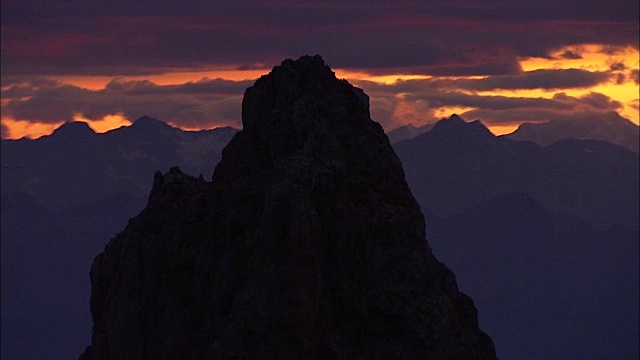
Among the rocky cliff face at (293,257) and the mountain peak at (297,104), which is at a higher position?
the mountain peak at (297,104)

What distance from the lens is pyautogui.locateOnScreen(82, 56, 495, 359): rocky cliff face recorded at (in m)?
46.0

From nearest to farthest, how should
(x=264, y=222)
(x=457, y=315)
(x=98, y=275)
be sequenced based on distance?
(x=264, y=222) → (x=457, y=315) → (x=98, y=275)

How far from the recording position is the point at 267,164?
52500 mm

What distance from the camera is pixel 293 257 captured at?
46031mm

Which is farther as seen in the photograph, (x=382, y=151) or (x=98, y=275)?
(x=98, y=275)

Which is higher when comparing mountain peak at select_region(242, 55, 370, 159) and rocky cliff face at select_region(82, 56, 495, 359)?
mountain peak at select_region(242, 55, 370, 159)

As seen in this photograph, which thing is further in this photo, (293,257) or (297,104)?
(297,104)

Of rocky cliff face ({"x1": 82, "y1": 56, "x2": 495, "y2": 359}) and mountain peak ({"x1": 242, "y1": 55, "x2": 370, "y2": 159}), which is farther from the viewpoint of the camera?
mountain peak ({"x1": 242, "y1": 55, "x2": 370, "y2": 159})

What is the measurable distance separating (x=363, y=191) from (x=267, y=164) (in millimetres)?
5061

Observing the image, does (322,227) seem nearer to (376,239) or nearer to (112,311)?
(376,239)

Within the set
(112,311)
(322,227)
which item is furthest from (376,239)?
(112,311)

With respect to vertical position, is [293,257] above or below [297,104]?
below

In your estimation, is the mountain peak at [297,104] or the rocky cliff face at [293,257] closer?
the rocky cliff face at [293,257]

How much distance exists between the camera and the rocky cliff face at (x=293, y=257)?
151 feet
